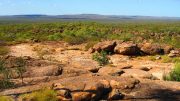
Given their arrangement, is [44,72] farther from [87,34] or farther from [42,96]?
[87,34]

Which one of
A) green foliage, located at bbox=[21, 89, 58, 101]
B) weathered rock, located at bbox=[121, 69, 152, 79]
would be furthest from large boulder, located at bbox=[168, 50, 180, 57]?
green foliage, located at bbox=[21, 89, 58, 101]

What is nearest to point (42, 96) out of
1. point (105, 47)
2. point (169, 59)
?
point (169, 59)

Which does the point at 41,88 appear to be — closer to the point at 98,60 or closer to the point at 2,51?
the point at 98,60

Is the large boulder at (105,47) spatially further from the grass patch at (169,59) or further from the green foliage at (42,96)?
the green foliage at (42,96)

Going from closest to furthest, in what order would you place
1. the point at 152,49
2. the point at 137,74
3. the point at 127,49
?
the point at 137,74
the point at 127,49
the point at 152,49

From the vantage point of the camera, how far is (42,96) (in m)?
12.0

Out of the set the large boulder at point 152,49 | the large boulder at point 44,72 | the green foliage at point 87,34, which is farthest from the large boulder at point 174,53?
the large boulder at point 44,72

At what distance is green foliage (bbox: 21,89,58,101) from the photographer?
12.0m

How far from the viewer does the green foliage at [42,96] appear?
39.4ft

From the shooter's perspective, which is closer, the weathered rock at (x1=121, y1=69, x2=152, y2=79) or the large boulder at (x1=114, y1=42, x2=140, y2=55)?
the weathered rock at (x1=121, y1=69, x2=152, y2=79)

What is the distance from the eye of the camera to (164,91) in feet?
44.6

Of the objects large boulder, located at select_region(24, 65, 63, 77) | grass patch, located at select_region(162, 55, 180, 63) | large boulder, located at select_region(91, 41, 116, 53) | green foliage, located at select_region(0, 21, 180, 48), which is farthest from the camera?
Result: green foliage, located at select_region(0, 21, 180, 48)

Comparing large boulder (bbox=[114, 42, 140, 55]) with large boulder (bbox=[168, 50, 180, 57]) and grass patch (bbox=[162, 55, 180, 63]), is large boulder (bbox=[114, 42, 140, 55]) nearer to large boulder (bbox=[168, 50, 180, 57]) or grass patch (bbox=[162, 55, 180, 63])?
large boulder (bbox=[168, 50, 180, 57])

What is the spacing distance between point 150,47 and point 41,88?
19.9 meters
